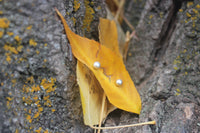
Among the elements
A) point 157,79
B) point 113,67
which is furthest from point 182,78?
point 113,67

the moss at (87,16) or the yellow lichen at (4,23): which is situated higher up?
the moss at (87,16)

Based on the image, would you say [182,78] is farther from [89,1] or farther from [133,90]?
[89,1]

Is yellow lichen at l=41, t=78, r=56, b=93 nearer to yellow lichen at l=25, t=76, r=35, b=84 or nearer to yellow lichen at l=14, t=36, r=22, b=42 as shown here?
yellow lichen at l=25, t=76, r=35, b=84

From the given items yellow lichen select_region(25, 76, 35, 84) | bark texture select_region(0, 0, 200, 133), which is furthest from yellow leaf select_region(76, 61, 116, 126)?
yellow lichen select_region(25, 76, 35, 84)

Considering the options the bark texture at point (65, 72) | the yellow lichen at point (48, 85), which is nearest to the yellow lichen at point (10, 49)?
the bark texture at point (65, 72)

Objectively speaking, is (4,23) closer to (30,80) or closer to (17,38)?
(17,38)

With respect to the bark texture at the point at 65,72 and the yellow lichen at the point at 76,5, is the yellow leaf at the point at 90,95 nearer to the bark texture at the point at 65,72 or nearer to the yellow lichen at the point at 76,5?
the bark texture at the point at 65,72

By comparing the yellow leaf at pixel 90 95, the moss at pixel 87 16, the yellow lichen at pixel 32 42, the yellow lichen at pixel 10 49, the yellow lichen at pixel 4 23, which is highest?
the moss at pixel 87 16
